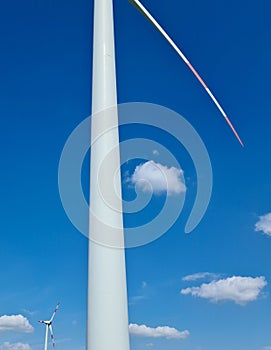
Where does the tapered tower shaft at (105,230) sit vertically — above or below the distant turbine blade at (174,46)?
below

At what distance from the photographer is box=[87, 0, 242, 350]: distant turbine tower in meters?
7.72

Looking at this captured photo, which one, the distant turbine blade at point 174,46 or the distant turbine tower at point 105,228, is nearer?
the distant turbine tower at point 105,228

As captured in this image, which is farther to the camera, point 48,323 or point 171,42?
point 48,323

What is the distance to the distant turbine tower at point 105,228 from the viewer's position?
7719 millimetres

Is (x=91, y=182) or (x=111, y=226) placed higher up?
(x=91, y=182)

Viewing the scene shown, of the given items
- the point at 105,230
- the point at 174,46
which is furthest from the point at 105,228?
the point at 174,46

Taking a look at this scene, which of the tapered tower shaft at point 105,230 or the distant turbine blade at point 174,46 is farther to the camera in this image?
Answer: the distant turbine blade at point 174,46

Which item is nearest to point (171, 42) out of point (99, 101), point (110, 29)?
point (110, 29)

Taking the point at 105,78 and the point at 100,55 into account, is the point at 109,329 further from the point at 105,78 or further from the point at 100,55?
the point at 100,55

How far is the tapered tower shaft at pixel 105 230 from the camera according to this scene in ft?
25.3

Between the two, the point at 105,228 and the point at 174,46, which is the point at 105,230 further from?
the point at 174,46

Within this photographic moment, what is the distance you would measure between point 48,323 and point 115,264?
57492 mm

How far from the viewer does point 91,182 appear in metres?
9.38

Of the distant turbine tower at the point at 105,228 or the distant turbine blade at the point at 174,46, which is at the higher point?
the distant turbine blade at the point at 174,46
